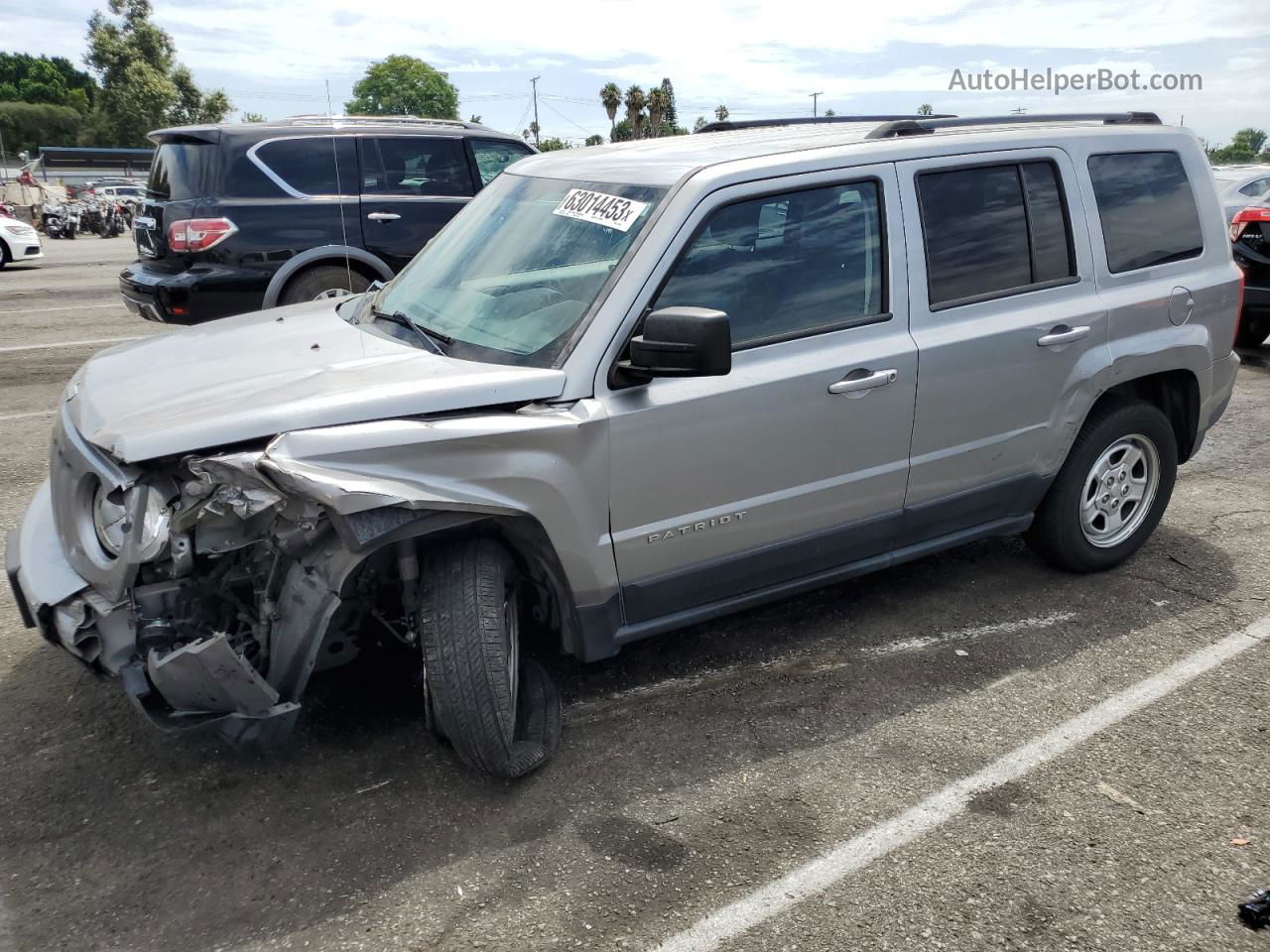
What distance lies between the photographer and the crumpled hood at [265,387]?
284 cm

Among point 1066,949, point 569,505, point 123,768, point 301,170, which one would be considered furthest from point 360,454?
point 301,170

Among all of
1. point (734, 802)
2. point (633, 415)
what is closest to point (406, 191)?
point (633, 415)

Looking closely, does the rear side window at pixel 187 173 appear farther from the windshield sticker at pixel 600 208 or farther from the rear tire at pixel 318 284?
the windshield sticker at pixel 600 208

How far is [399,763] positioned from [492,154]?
6.97 m

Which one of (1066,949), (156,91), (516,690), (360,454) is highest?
(156,91)

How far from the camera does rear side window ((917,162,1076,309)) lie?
3914 millimetres

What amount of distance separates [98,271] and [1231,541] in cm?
1791

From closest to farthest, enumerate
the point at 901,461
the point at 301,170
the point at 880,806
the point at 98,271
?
1. the point at 880,806
2. the point at 901,461
3. the point at 301,170
4. the point at 98,271

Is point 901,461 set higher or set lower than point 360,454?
lower

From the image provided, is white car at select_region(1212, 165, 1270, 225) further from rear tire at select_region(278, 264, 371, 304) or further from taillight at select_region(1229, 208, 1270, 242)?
rear tire at select_region(278, 264, 371, 304)

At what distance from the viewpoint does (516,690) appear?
11.1 ft

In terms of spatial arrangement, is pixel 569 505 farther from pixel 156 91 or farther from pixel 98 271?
pixel 156 91

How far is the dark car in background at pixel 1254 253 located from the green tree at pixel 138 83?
8340cm

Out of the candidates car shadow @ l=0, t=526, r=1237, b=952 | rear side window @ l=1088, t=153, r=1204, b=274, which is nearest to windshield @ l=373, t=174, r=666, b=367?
car shadow @ l=0, t=526, r=1237, b=952
